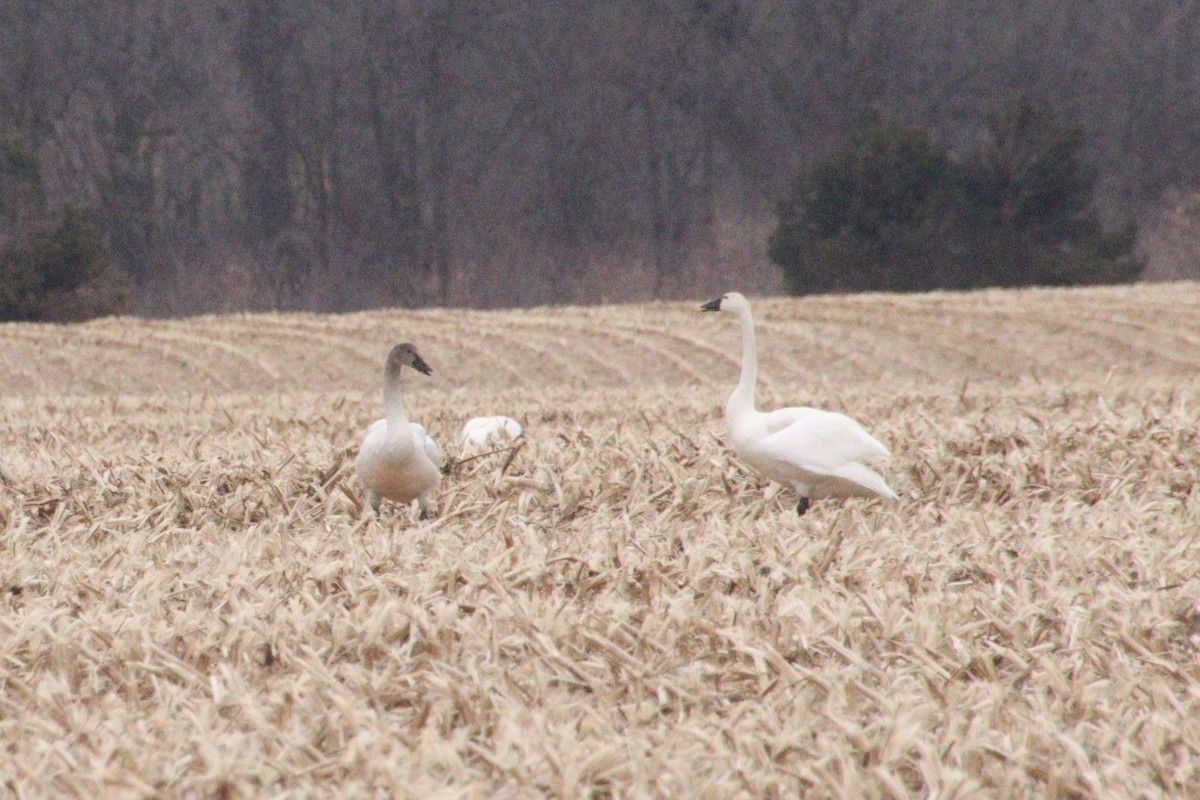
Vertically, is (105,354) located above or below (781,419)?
below

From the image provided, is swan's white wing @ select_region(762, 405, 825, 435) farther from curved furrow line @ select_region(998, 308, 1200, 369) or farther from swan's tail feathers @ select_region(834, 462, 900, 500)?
curved furrow line @ select_region(998, 308, 1200, 369)

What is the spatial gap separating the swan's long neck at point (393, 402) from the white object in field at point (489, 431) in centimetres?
115

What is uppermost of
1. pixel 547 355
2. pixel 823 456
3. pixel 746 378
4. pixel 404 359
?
pixel 404 359

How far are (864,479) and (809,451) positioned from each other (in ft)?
0.82

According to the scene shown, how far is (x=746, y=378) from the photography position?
23.3 feet

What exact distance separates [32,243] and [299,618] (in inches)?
780

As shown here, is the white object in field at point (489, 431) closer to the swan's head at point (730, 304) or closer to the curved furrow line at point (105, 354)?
the swan's head at point (730, 304)

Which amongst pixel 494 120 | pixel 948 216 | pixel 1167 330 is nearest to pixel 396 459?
pixel 1167 330

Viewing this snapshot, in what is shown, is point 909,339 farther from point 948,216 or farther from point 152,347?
point 948,216

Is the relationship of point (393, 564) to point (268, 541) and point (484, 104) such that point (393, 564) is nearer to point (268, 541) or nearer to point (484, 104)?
point (268, 541)

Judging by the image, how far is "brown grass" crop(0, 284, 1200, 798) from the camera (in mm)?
3189

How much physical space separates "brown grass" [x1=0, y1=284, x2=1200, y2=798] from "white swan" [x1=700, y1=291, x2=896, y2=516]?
167 millimetres

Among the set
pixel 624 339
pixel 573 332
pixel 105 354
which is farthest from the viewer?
pixel 573 332

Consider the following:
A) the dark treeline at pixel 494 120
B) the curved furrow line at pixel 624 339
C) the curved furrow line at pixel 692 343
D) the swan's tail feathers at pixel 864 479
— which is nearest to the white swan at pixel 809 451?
the swan's tail feathers at pixel 864 479
